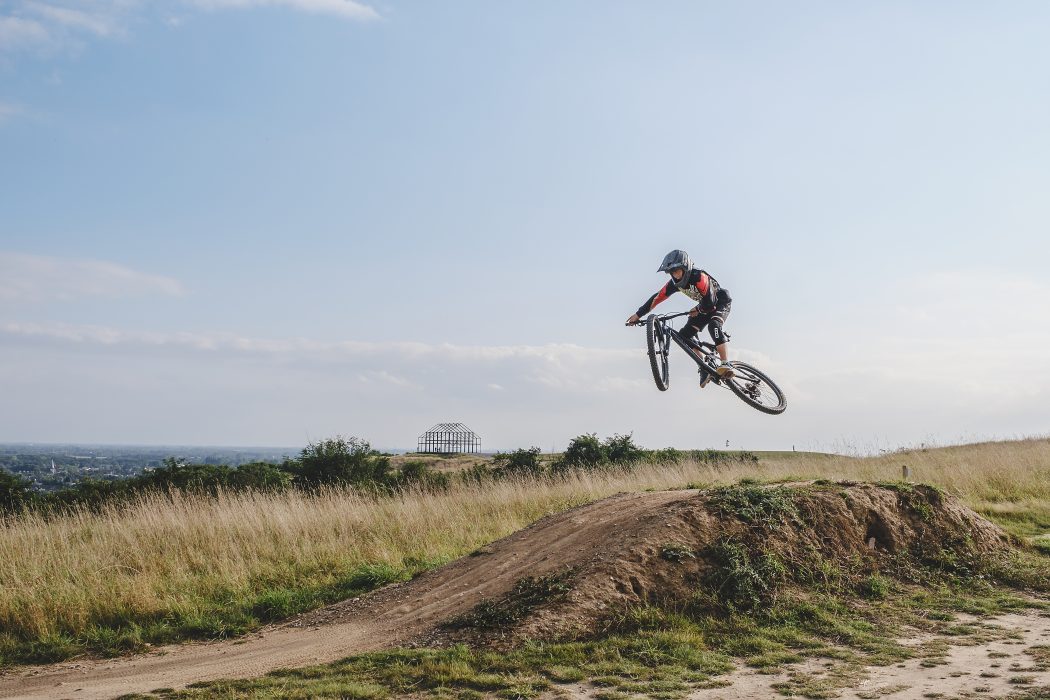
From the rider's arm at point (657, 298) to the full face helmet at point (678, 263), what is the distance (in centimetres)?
26

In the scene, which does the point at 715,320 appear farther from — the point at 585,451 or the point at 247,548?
the point at 585,451

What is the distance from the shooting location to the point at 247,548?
14391 mm

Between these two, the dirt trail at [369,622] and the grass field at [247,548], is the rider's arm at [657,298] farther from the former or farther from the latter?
the grass field at [247,548]

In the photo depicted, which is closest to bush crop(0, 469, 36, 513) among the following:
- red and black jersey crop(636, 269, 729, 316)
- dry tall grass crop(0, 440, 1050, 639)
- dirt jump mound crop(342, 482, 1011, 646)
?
dry tall grass crop(0, 440, 1050, 639)

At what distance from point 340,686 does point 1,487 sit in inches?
872

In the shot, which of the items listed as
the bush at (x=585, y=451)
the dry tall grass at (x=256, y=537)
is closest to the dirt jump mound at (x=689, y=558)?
the dry tall grass at (x=256, y=537)

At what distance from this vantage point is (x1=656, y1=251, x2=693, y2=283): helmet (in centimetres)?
1103

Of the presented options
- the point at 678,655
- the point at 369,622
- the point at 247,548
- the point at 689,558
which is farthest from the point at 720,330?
the point at 247,548

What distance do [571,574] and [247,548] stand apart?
7.00m

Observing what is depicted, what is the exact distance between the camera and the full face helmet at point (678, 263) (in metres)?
11.0

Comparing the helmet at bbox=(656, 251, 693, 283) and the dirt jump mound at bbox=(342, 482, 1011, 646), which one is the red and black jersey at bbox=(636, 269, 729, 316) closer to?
the helmet at bbox=(656, 251, 693, 283)

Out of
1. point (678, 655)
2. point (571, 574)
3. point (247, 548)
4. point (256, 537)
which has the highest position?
point (571, 574)

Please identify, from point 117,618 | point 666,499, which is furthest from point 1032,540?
point 117,618

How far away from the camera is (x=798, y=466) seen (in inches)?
913
